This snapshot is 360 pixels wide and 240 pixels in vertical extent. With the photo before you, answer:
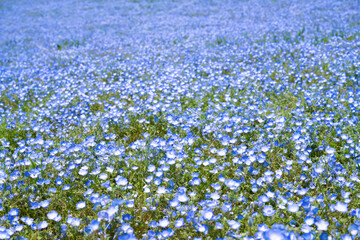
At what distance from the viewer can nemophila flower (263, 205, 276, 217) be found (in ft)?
7.22

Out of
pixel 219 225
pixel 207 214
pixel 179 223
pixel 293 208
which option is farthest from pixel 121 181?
pixel 293 208

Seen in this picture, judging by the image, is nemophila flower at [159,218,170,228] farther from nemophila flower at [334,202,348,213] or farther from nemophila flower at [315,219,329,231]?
nemophila flower at [334,202,348,213]

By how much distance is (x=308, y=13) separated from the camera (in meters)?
12.2

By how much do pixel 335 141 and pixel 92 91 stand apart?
4245 mm

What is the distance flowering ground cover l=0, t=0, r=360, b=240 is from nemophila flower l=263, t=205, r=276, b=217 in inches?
0.6

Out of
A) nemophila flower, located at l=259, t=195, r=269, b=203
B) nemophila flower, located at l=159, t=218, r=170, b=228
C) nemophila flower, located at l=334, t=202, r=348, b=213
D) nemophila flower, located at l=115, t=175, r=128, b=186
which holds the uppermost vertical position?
nemophila flower, located at l=334, t=202, r=348, b=213

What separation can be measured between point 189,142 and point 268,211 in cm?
135

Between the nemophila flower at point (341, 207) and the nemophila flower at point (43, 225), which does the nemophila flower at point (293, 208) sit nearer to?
the nemophila flower at point (341, 207)

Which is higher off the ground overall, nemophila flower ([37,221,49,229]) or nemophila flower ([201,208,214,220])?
nemophila flower ([201,208,214,220])

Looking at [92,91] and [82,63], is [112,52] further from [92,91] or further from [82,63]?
[92,91]

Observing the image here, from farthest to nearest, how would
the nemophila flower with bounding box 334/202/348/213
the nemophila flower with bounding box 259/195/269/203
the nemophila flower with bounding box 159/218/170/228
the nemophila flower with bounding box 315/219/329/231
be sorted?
the nemophila flower with bounding box 259/195/269/203 → the nemophila flower with bounding box 159/218/170/228 → the nemophila flower with bounding box 334/202/348/213 → the nemophila flower with bounding box 315/219/329/231

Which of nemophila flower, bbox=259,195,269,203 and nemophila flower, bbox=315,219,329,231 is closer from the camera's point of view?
nemophila flower, bbox=315,219,329,231

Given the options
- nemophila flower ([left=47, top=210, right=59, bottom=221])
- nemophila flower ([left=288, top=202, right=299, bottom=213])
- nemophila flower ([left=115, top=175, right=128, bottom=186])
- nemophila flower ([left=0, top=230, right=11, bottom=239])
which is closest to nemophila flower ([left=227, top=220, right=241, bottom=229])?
nemophila flower ([left=288, top=202, right=299, bottom=213])

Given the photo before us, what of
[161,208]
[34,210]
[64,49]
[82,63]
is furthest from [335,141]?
[64,49]
